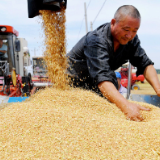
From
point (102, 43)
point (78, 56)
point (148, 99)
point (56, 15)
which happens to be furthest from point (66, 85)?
point (148, 99)

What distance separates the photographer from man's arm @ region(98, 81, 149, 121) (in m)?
1.67

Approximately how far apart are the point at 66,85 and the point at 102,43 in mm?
572

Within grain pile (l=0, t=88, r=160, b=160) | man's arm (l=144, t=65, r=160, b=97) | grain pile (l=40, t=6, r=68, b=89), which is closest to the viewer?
grain pile (l=0, t=88, r=160, b=160)

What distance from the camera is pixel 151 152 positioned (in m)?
1.18

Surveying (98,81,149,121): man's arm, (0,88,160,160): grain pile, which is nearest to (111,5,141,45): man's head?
(98,81,149,121): man's arm

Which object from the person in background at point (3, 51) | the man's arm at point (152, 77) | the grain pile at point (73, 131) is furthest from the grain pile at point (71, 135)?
the person in background at point (3, 51)

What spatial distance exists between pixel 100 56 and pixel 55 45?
0.50m

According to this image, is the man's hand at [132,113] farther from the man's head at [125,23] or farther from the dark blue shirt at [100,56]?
the man's head at [125,23]

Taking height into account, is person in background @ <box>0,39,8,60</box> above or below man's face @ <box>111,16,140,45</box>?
below

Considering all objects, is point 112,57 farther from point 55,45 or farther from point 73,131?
point 73,131

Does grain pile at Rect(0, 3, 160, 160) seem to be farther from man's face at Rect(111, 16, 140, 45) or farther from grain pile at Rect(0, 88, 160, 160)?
man's face at Rect(111, 16, 140, 45)

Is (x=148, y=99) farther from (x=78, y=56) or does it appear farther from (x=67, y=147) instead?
(x=67, y=147)

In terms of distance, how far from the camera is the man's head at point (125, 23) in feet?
5.84

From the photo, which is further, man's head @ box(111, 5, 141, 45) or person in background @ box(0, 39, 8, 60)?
person in background @ box(0, 39, 8, 60)
